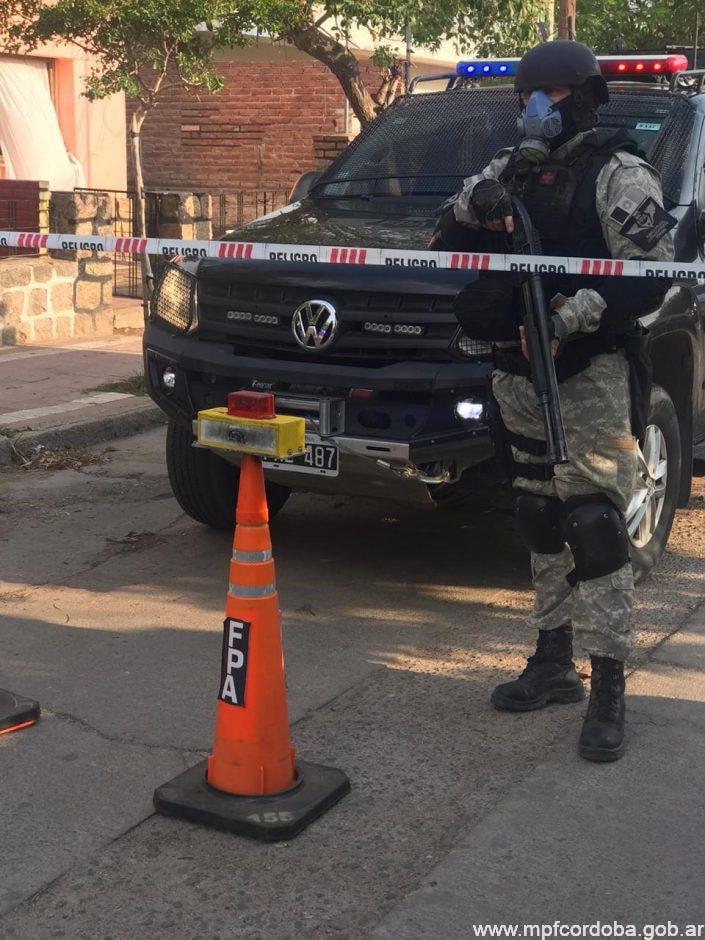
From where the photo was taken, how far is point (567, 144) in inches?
153

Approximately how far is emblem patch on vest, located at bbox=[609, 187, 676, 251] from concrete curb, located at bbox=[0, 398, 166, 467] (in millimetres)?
4717

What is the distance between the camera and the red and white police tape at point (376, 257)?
3.75 meters

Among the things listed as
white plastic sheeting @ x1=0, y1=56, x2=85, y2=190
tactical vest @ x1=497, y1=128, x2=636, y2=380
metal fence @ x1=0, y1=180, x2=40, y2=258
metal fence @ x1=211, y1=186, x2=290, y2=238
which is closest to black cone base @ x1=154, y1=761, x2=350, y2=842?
tactical vest @ x1=497, y1=128, x2=636, y2=380

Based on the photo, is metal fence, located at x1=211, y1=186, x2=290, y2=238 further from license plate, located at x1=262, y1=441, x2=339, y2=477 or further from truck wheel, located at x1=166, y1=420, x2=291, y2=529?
license plate, located at x1=262, y1=441, x2=339, y2=477

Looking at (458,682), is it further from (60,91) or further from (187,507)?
(60,91)

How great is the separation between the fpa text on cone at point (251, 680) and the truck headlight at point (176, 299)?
190 centimetres

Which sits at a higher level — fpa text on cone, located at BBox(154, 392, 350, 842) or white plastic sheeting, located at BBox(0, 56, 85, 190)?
white plastic sheeting, located at BBox(0, 56, 85, 190)

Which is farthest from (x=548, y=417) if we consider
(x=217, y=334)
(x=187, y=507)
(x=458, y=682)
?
(x=187, y=507)

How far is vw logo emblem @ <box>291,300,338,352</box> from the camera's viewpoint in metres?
4.91

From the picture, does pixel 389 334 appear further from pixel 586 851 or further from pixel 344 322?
pixel 586 851

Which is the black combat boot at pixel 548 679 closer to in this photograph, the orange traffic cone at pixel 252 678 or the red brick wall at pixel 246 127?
the orange traffic cone at pixel 252 678

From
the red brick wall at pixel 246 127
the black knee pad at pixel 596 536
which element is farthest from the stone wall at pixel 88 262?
the red brick wall at pixel 246 127

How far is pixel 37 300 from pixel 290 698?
25.2 ft

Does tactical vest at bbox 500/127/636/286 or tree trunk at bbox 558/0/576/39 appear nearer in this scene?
tactical vest at bbox 500/127/636/286
